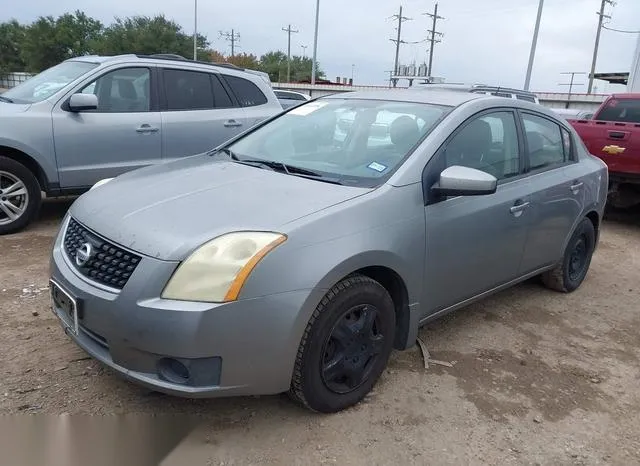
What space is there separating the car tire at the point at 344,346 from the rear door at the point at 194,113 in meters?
4.06

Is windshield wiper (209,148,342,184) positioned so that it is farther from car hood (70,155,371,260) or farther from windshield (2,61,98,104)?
windshield (2,61,98,104)

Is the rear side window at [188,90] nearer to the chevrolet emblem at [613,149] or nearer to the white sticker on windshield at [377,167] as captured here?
the white sticker on windshield at [377,167]

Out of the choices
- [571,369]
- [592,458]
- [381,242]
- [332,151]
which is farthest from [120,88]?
[592,458]

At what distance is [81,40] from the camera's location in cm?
6397

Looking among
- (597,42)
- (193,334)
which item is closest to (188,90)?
(193,334)

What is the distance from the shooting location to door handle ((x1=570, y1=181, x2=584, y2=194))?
426cm

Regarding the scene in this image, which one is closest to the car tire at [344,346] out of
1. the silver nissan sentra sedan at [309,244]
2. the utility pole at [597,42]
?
the silver nissan sentra sedan at [309,244]

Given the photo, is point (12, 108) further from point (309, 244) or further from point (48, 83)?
point (309, 244)

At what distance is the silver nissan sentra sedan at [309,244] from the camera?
229 cm

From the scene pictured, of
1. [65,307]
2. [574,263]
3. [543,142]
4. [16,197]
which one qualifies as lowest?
[574,263]

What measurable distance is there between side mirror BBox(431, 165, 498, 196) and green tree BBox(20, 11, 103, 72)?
2578 inches

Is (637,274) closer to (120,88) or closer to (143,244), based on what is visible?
(143,244)

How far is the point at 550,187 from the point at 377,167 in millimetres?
1639

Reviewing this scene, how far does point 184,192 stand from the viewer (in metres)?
2.81
